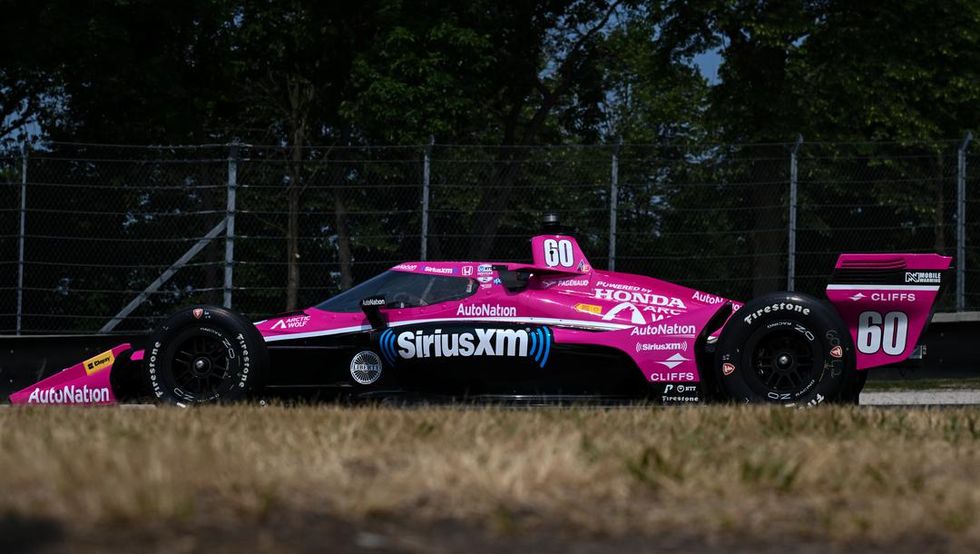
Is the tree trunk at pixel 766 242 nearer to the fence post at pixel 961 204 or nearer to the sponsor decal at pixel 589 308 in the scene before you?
the fence post at pixel 961 204

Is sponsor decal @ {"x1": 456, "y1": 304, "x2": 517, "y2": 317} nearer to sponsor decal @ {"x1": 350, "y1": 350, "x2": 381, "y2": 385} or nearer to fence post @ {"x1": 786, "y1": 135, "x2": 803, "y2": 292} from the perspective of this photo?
sponsor decal @ {"x1": 350, "y1": 350, "x2": 381, "y2": 385}

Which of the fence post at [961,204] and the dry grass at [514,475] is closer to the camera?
the dry grass at [514,475]

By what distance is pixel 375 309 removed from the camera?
28.2 feet

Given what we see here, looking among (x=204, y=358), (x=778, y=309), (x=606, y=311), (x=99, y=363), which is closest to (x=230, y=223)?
(x=99, y=363)

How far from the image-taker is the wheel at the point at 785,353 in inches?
307

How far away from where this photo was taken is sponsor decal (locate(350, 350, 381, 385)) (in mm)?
8656

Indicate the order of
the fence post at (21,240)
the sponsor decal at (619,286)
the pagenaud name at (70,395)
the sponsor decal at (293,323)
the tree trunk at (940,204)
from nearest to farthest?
the sponsor decal at (619,286) < the sponsor decal at (293,323) < the pagenaud name at (70,395) < the fence post at (21,240) < the tree trunk at (940,204)

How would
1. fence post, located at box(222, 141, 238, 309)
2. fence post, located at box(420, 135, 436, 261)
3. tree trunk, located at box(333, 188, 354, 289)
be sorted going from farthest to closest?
tree trunk, located at box(333, 188, 354, 289) < fence post, located at box(420, 135, 436, 261) < fence post, located at box(222, 141, 238, 309)

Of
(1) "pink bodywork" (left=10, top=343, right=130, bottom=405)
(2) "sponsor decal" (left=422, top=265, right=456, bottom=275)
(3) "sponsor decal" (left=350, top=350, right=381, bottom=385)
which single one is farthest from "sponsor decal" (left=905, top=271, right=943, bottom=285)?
(1) "pink bodywork" (left=10, top=343, right=130, bottom=405)

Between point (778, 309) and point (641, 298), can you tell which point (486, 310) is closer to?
point (641, 298)

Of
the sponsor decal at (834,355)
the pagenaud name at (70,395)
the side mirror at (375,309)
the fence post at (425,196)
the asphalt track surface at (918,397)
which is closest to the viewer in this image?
the sponsor decal at (834,355)

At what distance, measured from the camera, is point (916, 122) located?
2534cm

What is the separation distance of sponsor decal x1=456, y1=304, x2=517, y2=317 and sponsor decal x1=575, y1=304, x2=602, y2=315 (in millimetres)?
404

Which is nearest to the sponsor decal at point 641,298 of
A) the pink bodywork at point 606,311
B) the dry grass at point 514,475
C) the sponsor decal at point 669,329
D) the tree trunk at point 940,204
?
the pink bodywork at point 606,311
